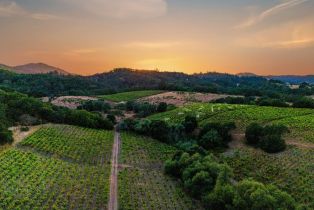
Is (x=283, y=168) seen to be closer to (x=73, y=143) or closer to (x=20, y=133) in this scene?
(x=73, y=143)

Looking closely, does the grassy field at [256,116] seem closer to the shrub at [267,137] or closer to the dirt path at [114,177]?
the shrub at [267,137]

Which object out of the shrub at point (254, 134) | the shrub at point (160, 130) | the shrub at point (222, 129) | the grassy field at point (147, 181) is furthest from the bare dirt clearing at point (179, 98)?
the shrub at point (254, 134)

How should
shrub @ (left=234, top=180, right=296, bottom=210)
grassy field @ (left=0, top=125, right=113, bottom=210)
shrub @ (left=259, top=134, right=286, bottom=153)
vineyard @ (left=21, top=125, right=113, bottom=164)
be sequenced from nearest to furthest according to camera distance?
shrub @ (left=234, top=180, right=296, bottom=210) → grassy field @ (left=0, top=125, right=113, bottom=210) → shrub @ (left=259, top=134, right=286, bottom=153) → vineyard @ (left=21, top=125, right=113, bottom=164)

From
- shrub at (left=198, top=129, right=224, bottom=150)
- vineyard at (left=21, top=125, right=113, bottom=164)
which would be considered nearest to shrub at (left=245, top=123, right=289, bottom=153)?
shrub at (left=198, top=129, right=224, bottom=150)

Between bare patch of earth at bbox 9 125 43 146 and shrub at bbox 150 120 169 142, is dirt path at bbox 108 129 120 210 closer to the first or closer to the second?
shrub at bbox 150 120 169 142

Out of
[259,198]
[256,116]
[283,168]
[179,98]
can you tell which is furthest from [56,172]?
[179,98]

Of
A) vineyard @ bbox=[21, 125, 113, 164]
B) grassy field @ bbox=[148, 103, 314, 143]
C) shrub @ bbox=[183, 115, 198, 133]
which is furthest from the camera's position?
shrub @ bbox=[183, 115, 198, 133]
